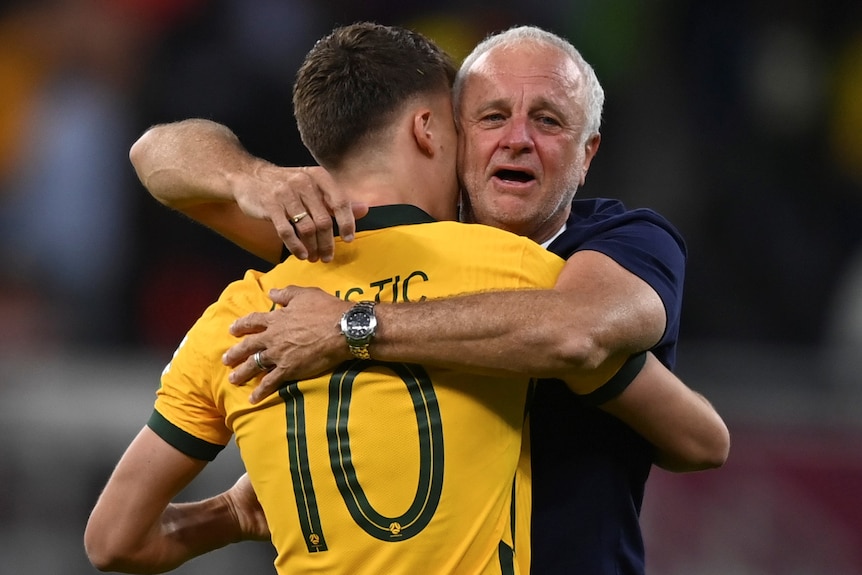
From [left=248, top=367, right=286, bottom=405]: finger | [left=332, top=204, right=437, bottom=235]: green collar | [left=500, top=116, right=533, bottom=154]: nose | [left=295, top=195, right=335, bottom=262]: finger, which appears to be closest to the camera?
[left=295, top=195, right=335, bottom=262]: finger

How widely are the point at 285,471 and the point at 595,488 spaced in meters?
0.75

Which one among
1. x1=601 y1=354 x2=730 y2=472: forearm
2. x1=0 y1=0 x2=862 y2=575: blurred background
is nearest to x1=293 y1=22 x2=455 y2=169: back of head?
x1=601 y1=354 x2=730 y2=472: forearm

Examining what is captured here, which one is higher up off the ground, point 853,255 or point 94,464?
point 853,255

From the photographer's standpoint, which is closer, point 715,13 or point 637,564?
point 637,564

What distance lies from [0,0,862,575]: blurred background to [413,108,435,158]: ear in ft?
11.2

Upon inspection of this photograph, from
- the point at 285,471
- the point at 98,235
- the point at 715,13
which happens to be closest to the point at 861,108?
the point at 715,13

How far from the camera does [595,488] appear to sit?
3.11 metres

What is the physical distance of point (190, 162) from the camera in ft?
10.7

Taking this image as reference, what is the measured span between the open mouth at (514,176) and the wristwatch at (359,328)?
29.1 inches

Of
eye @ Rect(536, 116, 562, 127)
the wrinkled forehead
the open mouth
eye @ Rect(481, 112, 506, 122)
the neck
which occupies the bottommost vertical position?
the open mouth

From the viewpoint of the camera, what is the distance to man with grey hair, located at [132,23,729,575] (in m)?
2.74

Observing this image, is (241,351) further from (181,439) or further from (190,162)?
(190,162)

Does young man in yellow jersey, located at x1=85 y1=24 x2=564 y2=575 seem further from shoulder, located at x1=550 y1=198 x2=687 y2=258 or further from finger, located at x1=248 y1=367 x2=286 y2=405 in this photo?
shoulder, located at x1=550 y1=198 x2=687 y2=258

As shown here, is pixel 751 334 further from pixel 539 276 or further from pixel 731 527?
pixel 539 276
